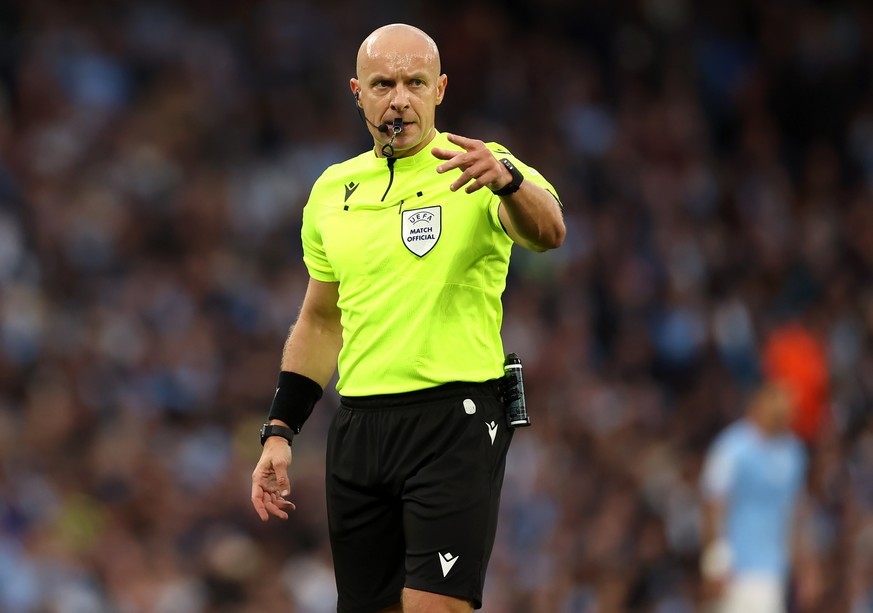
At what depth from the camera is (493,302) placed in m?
5.27

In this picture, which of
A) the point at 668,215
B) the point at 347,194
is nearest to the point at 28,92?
the point at 668,215

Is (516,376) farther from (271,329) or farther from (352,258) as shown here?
(271,329)

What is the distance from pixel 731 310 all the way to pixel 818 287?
40.2 inches

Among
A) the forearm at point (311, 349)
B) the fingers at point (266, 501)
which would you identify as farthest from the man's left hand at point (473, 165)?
the fingers at point (266, 501)

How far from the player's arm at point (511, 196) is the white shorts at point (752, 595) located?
5677 millimetres

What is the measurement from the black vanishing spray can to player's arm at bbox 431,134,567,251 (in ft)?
1.67

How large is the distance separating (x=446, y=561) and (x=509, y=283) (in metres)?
8.92

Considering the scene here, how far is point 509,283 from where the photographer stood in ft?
45.3

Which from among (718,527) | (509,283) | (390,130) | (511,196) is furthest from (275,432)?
(509,283)

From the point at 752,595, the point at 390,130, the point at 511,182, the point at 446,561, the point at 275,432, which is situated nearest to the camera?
the point at 511,182

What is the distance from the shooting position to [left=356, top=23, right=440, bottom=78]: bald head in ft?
16.9

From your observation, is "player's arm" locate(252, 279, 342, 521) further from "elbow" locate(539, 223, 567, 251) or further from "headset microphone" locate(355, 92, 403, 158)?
"elbow" locate(539, 223, 567, 251)

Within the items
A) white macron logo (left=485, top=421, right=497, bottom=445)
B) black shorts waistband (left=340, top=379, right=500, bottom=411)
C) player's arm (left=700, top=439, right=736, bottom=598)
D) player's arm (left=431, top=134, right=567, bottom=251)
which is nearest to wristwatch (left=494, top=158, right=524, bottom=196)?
player's arm (left=431, top=134, right=567, bottom=251)

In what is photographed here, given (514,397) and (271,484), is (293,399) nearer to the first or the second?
(271,484)
